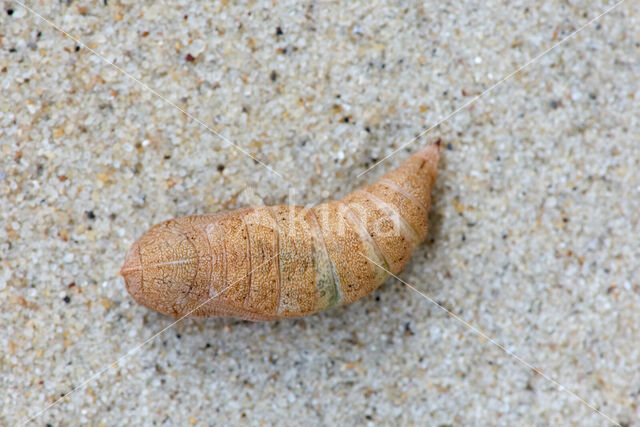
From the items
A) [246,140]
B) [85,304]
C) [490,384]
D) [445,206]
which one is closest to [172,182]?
[246,140]

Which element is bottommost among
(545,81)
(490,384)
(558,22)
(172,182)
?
(490,384)

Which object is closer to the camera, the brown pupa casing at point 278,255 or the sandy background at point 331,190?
the brown pupa casing at point 278,255

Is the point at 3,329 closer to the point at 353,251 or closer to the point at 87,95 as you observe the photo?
the point at 87,95

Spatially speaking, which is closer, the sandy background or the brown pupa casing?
the brown pupa casing

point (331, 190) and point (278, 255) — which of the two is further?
point (331, 190)
